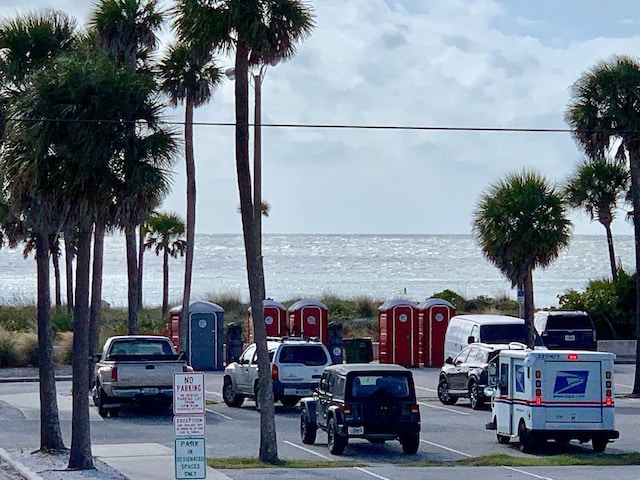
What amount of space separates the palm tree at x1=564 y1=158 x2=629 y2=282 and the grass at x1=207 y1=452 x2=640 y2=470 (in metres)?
26.5

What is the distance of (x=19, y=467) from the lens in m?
18.4

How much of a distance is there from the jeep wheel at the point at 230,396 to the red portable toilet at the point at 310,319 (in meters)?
10.1

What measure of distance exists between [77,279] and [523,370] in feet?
26.1

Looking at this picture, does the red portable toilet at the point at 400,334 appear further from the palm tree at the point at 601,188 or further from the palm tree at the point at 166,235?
the palm tree at the point at 166,235

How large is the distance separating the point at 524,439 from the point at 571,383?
1.28 meters

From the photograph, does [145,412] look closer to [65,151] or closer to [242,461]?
[242,461]

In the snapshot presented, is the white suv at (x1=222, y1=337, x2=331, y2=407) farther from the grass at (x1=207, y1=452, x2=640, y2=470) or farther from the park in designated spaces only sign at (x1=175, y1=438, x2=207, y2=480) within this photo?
the park in designated spaces only sign at (x1=175, y1=438, x2=207, y2=480)

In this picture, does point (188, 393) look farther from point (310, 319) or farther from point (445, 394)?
point (310, 319)

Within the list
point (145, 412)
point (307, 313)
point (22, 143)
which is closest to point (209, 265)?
point (307, 313)

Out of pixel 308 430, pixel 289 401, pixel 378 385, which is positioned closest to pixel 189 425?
pixel 378 385

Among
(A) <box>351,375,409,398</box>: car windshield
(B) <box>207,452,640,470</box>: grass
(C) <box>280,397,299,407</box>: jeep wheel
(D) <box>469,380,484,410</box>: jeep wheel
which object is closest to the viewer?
(B) <box>207,452,640,470</box>: grass

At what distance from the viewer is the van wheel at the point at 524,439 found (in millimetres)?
20938

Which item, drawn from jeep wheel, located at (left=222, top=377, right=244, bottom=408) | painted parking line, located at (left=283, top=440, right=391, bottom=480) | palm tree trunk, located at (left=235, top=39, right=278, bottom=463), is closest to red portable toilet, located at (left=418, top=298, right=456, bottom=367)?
jeep wheel, located at (left=222, top=377, right=244, bottom=408)

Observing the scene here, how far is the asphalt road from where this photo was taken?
18406 millimetres
